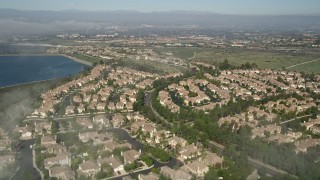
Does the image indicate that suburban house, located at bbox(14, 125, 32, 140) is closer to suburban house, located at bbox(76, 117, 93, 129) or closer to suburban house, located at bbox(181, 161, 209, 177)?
suburban house, located at bbox(76, 117, 93, 129)

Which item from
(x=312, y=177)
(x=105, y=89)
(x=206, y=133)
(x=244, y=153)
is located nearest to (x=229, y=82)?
(x=105, y=89)

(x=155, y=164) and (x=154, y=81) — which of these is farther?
(x=154, y=81)

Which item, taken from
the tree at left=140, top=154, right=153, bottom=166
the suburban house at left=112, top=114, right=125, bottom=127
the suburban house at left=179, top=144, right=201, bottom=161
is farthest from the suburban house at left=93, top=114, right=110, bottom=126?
the suburban house at left=179, top=144, right=201, bottom=161

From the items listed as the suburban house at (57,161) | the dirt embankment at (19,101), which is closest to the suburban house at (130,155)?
the suburban house at (57,161)

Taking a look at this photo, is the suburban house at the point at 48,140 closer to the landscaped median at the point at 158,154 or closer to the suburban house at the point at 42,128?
the suburban house at the point at 42,128

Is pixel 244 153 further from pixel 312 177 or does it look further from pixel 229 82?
pixel 229 82

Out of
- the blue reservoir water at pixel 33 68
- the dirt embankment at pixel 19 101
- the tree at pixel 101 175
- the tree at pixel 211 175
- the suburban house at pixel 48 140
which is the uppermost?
the tree at pixel 211 175
